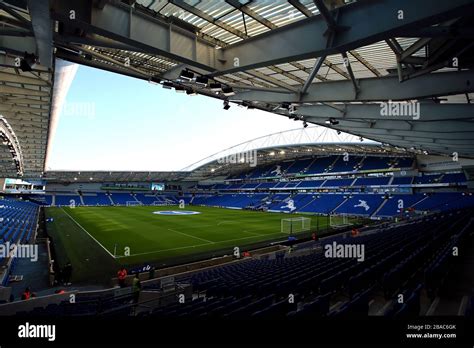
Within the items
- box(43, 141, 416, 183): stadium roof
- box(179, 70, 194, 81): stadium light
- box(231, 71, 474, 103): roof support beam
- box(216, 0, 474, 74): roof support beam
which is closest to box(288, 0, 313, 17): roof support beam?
box(216, 0, 474, 74): roof support beam

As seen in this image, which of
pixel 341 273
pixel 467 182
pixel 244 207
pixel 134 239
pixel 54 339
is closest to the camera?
pixel 54 339

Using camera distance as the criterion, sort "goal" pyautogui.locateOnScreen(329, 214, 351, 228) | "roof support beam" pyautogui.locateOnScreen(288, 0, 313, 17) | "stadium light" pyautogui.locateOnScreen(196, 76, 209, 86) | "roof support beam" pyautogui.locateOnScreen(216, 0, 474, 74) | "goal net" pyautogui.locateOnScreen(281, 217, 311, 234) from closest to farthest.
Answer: "roof support beam" pyautogui.locateOnScreen(216, 0, 474, 74) < "roof support beam" pyautogui.locateOnScreen(288, 0, 313, 17) < "stadium light" pyautogui.locateOnScreen(196, 76, 209, 86) < "goal net" pyautogui.locateOnScreen(281, 217, 311, 234) < "goal" pyautogui.locateOnScreen(329, 214, 351, 228)

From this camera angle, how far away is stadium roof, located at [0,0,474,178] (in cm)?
505

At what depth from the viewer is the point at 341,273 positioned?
25.7 ft

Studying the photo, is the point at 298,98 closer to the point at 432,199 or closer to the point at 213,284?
the point at 213,284

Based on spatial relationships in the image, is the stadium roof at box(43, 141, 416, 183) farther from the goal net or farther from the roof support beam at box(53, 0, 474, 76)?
the roof support beam at box(53, 0, 474, 76)

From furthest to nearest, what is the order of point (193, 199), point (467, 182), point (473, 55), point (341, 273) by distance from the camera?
1. point (193, 199)
2. point (467, 182)
3. point (341, 273)
4. point (473, 55)

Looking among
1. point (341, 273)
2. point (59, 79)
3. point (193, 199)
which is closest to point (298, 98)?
point (341, 273)

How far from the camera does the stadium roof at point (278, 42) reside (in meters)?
5.05

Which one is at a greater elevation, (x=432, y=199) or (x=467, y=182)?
(x=467, y=182)

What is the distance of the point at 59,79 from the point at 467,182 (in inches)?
2018

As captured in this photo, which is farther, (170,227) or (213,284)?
(170,227)

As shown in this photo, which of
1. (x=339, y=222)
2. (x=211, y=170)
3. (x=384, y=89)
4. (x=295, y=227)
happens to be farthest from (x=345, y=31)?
(x=211, y=170)

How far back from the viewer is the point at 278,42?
22.2 ft
